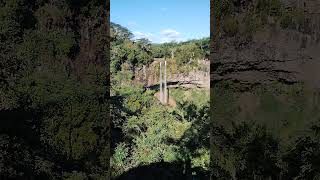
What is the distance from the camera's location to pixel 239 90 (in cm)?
154

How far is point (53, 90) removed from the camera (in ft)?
5.02

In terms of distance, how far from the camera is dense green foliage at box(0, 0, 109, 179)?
1.45 metres

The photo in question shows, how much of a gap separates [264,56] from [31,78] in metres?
0.82

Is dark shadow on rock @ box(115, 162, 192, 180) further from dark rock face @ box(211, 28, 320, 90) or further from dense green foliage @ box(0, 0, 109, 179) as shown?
dark rock face @ box(211, 28, 320, 90)

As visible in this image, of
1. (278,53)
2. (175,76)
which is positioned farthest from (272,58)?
(175,76)

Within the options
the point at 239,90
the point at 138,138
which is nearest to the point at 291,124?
the point at 239,90

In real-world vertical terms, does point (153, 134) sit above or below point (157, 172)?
above

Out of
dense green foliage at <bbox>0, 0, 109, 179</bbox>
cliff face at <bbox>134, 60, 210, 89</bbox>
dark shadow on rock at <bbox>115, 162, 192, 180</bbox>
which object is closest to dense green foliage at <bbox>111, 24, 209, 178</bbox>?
dark shadow on rock at <bbox>115, 162, 192, 180</bbox>

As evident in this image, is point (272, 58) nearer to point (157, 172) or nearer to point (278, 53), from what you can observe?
point (278, 53)

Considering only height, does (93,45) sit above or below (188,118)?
above

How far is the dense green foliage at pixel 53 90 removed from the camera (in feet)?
4.76

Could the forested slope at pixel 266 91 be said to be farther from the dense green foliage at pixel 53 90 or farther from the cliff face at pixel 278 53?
the dense green foliage at pixel 53 90

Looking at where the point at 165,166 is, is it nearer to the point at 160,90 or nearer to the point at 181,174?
the point at 181,174

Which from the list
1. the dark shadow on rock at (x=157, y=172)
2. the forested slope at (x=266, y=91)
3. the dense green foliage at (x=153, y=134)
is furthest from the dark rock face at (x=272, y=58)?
the dark shadow on rock at (x=157, y=172)
